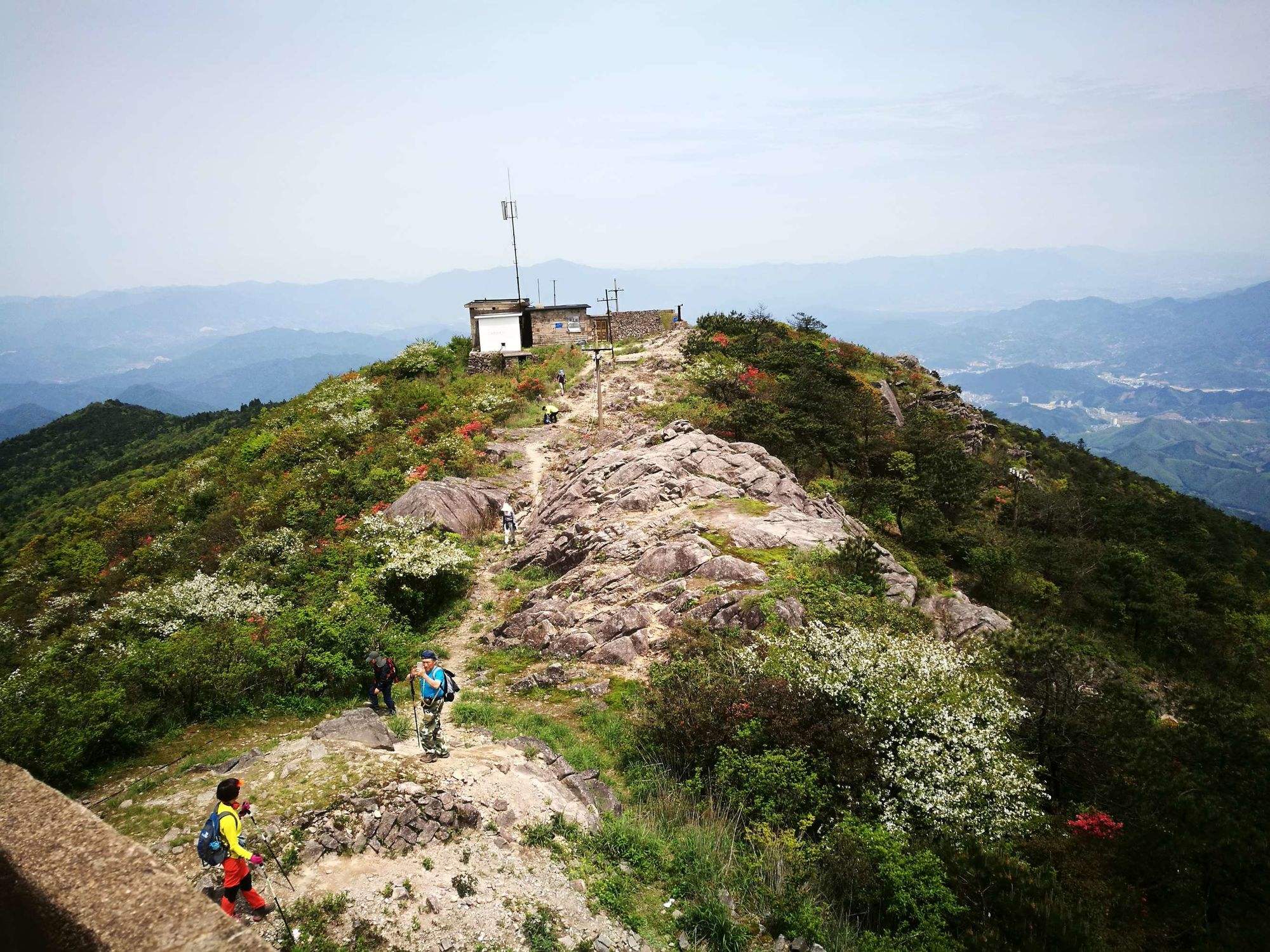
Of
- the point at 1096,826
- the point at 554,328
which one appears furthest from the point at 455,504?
the point at 554,328

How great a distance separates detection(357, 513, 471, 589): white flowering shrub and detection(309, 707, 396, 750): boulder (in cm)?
688

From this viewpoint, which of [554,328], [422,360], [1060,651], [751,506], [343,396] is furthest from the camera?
[554,328]

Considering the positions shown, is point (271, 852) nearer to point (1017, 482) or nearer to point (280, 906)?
point (280, 906)

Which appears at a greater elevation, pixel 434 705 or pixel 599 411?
pixel 599 411

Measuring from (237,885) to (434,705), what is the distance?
424 cm

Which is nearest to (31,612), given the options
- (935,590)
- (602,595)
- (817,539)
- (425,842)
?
(602,595)

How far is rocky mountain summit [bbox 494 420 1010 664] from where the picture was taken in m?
15.5

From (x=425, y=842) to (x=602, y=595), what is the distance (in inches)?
352

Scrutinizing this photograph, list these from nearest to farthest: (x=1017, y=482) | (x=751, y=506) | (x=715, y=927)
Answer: (x=715, y=927), (x=751, y=506), (x=1017, y=482)

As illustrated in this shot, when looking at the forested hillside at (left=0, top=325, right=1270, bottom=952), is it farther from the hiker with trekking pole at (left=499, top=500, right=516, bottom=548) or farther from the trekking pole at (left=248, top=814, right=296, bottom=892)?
the trekking pole at (left=248, top=814, right=296, bottom=892)

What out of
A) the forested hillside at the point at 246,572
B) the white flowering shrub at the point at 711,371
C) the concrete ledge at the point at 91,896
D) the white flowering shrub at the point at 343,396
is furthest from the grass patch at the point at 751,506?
the white flowering shrub at the point at 343,396

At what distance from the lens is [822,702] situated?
11352mm

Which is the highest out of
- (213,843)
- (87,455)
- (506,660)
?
(213,843)

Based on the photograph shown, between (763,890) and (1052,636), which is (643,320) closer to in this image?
(1052,636)
